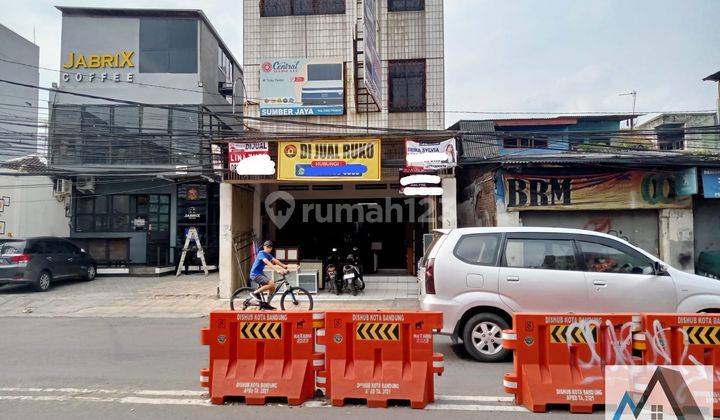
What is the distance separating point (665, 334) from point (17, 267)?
16334 mm

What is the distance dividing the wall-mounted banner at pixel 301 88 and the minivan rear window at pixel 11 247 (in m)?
8.09

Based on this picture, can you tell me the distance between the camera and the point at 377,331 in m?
5.43

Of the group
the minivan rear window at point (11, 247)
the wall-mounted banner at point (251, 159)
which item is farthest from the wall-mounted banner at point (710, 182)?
the minivan rear window at point (11, 247)

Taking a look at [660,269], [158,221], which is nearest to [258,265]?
[660,269]

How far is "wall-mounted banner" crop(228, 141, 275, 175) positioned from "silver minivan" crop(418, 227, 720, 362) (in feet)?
25.1

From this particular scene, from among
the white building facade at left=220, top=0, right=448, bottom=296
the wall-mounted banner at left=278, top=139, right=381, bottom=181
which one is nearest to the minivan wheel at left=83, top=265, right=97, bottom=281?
the white building facade at left=220, top=0, right=448, bottom=296

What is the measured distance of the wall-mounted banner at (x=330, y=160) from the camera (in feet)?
45.0

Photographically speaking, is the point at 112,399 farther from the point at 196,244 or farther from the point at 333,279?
the point at 196,244

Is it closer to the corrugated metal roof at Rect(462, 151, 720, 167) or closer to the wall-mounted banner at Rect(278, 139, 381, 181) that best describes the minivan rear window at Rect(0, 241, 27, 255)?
the wall-mounted banner at Rect(278, 139, 381, 181)

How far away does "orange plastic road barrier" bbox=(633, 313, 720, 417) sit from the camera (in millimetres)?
5141

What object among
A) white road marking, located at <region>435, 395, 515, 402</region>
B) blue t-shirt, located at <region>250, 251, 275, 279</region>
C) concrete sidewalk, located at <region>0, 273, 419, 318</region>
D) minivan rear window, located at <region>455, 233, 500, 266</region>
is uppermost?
minivan rear window, located at <region>455, 233, 500, 266</region>

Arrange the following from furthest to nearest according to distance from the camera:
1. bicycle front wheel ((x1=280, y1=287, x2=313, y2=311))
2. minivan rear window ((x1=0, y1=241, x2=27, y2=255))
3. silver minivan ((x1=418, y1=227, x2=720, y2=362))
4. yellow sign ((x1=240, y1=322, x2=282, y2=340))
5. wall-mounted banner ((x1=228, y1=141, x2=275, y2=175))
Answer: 1. minivan rear window ((x1=0, y1=241, x2=27, y2=255))
2. wall-mounted banner ((x1=228, y1=141, x2=275, y2=175))
3. bicycle front wheel ((x1=280, y1=287, x2=313, y2=311))
4. silver minivan ((x1=418, y1=227, x2=720, y2=362))
5. yellow sign ((x1=240, y1=322, x2=282, y2=340))

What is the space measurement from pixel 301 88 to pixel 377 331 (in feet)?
39.4

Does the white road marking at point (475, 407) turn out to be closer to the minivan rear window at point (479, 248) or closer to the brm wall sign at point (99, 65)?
the minivan rear window at point (479, 248)
